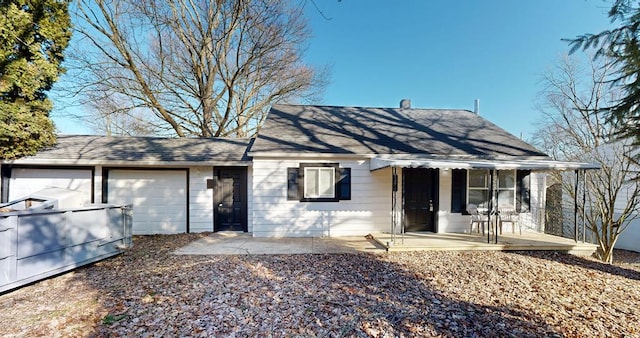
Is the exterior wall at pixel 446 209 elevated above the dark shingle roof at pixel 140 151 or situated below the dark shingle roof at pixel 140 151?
below

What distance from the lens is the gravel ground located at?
331cm

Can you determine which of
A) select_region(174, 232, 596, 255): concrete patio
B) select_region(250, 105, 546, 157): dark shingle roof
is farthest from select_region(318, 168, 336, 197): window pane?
select_region(174, 232, 596, 255): concrete patio

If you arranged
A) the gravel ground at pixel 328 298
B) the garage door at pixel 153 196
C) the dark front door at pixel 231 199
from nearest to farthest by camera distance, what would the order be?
the gravel ground at pixel 328 298, the garage door at pixel 153 196, the dark front door at pixel 231 199

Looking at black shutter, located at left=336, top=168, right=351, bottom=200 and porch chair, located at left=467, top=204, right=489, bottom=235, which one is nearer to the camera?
porch chair, located at left=467, top=204, right=489, bottom=235

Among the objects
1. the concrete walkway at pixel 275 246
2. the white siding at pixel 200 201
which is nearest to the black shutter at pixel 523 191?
the concrete walkway at pixel 275 246

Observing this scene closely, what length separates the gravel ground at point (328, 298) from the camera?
10.9 ft

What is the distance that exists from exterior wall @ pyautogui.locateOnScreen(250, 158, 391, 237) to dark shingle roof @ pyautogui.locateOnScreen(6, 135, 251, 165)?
1452mm

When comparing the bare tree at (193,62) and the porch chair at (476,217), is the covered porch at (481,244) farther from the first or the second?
the bare tree at (193,62)

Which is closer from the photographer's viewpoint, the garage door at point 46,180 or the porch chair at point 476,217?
the porch chair at point 476,217

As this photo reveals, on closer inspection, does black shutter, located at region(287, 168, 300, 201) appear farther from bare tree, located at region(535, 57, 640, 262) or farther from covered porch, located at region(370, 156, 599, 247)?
bare tree, located at region(535, 57, 640, 262)

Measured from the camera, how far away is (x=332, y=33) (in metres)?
12.3

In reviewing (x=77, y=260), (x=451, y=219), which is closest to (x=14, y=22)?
(x=77, y=260)

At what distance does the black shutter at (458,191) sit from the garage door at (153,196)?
8.63m

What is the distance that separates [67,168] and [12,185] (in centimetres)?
160
